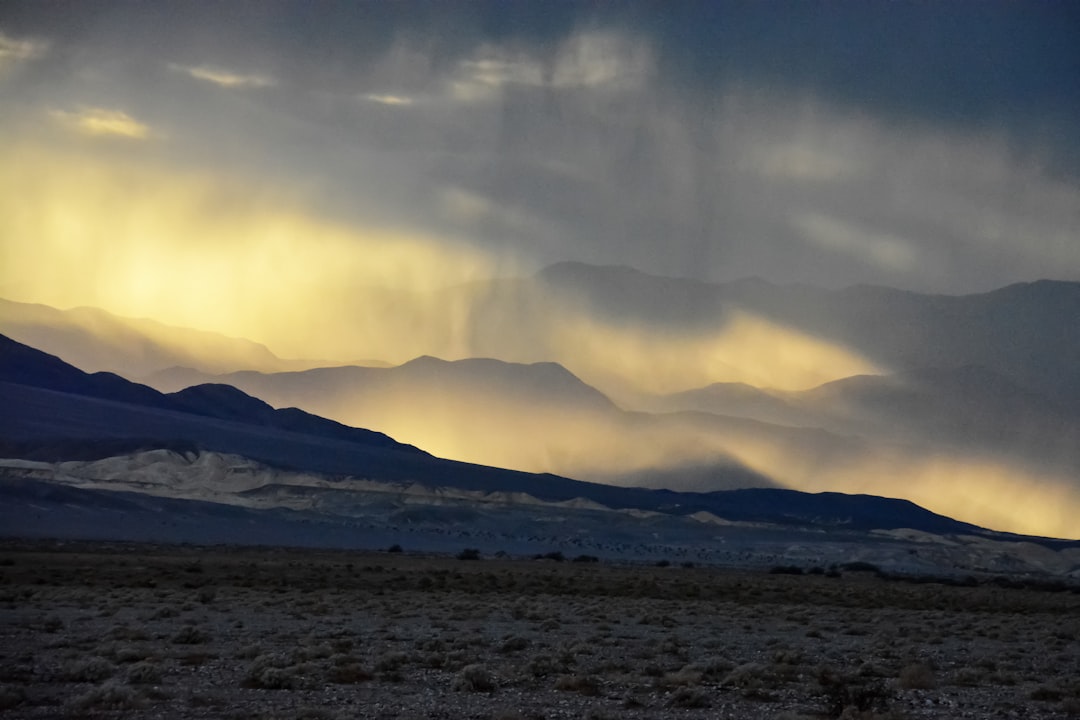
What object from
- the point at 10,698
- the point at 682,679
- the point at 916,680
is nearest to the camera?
the point at 10,698

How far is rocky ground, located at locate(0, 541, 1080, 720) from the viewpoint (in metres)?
19.7

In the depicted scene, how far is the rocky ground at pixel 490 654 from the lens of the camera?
64.7 feet

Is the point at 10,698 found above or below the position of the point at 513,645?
below

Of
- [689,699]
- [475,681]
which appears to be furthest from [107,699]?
[689,699]

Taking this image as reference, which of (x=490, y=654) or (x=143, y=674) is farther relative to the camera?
(x=490, y=654)

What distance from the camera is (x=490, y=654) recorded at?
27.5 m

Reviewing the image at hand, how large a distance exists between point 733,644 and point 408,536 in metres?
115

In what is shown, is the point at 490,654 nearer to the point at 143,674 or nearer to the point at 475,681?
the point at 475,681

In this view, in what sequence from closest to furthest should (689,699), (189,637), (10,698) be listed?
1. (10,698)
2. (689,699)
3. (189,637)

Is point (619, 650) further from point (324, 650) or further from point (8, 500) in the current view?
point (8, 500)

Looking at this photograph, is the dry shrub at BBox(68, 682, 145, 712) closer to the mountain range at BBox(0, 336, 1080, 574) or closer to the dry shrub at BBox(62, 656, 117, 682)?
the dry shrub at BBox(62, 656, 117, 682)

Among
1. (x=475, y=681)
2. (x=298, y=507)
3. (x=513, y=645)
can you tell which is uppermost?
(x=475, y=681)

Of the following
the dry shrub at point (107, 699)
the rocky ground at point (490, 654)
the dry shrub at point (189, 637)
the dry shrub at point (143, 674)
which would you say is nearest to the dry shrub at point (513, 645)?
the rocky ground at point (490, 654)

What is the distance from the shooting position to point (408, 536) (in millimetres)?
143750
